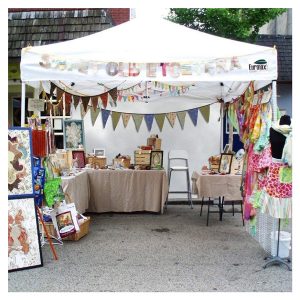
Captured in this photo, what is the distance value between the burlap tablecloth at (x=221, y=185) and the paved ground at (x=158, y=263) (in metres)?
0.49

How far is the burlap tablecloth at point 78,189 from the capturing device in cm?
568

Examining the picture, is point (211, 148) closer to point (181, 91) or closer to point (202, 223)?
point (181, 91)

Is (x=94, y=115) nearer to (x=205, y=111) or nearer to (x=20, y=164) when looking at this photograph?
(x=205, y=111)

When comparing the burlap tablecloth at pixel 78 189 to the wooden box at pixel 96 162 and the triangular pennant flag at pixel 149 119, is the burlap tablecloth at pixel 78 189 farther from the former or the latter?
the triangular pennant flag at pixel 149 119

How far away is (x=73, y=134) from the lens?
7.87 m

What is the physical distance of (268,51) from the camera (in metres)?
4.34

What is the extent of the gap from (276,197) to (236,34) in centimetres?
795

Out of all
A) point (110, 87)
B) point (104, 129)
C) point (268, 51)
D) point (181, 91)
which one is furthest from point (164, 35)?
point (104, 129)

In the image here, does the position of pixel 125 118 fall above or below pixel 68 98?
below

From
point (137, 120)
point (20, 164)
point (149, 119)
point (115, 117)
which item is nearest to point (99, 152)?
point (115, 117)

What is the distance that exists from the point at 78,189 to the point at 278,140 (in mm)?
3225

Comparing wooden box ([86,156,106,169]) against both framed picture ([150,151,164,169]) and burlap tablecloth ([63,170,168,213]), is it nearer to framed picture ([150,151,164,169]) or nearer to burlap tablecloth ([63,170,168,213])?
burlap tablecloth ([63,170,168,213])

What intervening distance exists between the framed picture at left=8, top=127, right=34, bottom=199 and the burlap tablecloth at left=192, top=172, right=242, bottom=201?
2832mm

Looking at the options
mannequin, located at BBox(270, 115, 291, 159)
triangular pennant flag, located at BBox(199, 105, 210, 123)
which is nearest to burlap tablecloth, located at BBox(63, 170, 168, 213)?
triangular pennant flag, located at BBox(199, 105, 210, 123)
